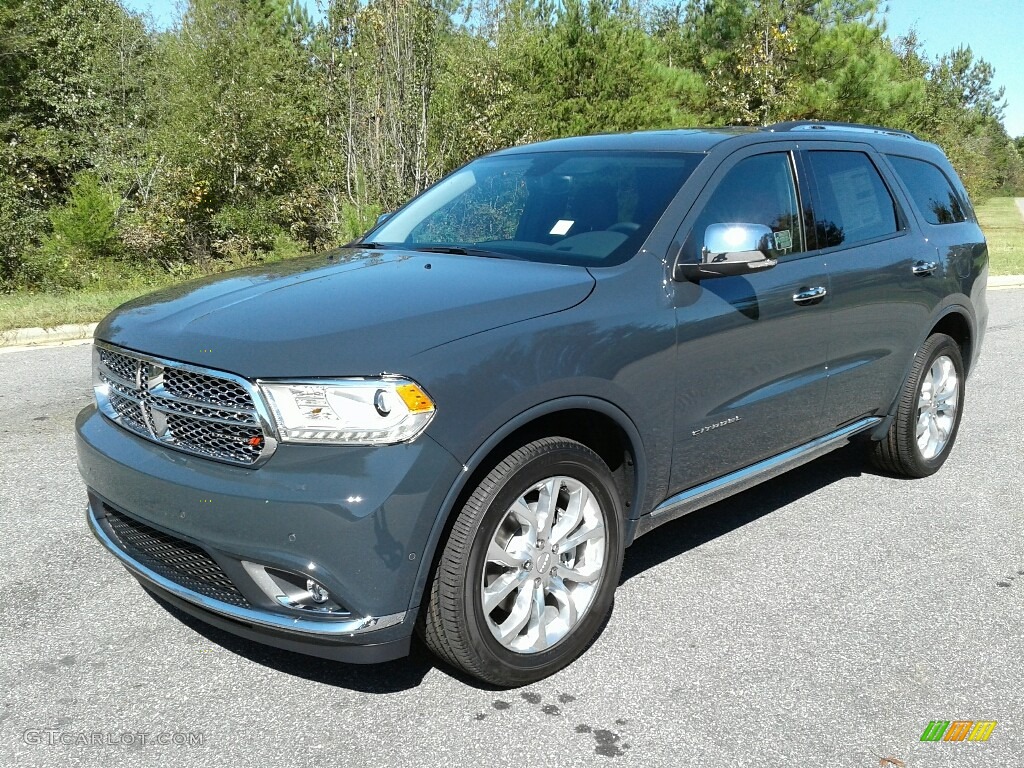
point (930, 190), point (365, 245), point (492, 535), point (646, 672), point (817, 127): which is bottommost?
point (646, 672)

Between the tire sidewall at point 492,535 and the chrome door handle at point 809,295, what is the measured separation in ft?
4.40

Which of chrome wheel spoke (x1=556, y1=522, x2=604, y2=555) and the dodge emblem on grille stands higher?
the dodge emblem on grille

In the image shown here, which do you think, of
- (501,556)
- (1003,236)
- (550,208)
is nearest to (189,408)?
(501,556)

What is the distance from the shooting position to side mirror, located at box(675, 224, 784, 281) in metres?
3.62

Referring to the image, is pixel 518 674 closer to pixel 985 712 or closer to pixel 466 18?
pixel 985 712

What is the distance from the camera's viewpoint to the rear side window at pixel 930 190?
532cm

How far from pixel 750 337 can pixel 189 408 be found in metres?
2.15

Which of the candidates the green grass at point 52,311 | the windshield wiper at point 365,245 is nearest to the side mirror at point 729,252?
the windshield wiper at point 365,245

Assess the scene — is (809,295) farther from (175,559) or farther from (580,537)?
(175,559)

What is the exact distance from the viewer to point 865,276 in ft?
15.2

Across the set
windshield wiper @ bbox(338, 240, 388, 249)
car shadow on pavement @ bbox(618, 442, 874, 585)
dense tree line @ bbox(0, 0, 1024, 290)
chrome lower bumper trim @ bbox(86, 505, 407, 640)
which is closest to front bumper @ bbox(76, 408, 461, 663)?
chrome lower bumper trim @ bbox(86, 505, 407, 640)

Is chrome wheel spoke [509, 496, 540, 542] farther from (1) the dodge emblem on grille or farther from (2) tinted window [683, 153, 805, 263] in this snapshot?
(2) tinted window [683, 153, 805, 263]

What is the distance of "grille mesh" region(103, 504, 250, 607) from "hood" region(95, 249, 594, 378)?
0.59 metres

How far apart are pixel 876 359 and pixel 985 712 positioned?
2091 millimetres
